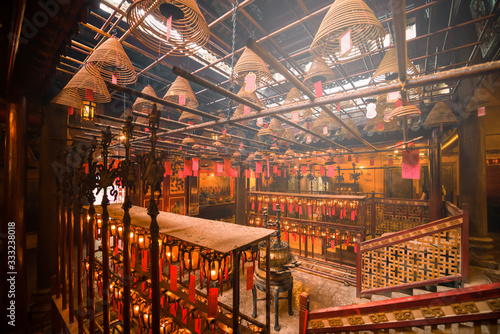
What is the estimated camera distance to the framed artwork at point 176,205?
1288 centimetres

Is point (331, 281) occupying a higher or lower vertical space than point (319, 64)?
lower

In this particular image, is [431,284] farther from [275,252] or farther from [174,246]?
[174,246]

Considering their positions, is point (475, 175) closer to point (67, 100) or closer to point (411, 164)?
point (411, 164)

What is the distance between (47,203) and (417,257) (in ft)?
31.5

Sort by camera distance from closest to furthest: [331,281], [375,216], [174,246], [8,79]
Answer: [8,79] → [174,246] → [331,281] → [375,216]

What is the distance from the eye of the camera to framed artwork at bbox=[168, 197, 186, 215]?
12875 mm

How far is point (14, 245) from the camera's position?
12.0 feet

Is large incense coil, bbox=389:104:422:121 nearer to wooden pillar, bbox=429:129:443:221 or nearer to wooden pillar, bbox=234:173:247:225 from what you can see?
wooden pillar, bbox=429:129:443:221

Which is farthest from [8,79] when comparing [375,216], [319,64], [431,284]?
[375,216]

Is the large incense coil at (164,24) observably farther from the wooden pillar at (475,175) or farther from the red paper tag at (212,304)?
the wooden pillar at (475,175)

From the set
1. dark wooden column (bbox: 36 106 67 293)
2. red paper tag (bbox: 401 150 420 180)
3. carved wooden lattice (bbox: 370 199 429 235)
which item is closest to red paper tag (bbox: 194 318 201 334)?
dark wooden column (bbox: 36 106 67 293)

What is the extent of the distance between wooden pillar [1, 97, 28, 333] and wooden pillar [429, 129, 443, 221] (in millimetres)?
12085

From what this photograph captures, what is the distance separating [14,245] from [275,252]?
582cm

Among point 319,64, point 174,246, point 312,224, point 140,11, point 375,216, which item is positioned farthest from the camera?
point 312,224
